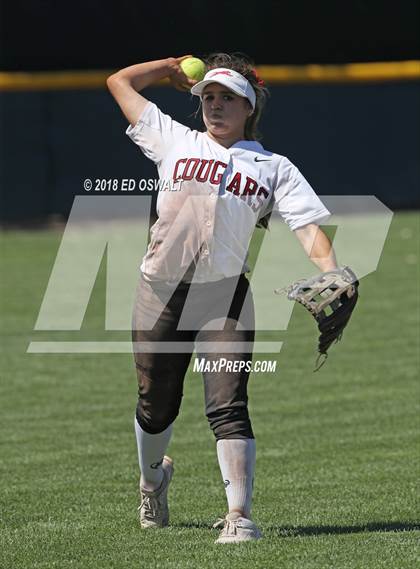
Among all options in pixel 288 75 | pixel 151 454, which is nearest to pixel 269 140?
pixel 288 75

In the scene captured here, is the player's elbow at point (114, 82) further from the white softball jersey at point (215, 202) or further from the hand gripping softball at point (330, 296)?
the hand gripping softball at point (330, 296)

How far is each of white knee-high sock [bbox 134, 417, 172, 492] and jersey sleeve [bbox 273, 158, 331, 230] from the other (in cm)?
110

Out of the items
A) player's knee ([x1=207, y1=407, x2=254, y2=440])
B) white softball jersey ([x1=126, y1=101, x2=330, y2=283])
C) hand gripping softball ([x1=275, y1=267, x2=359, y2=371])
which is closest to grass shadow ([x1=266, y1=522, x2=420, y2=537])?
player's knee ([x1=207, y1=407, x2=254, y2=440])

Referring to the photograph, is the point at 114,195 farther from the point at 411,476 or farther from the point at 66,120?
the point at 411,476

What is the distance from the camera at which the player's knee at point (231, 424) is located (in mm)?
5203

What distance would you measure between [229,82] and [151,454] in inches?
64.7

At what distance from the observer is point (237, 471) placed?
204 inches

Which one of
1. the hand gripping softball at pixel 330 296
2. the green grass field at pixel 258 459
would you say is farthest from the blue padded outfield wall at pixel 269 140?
the hand gripping softball at pixel 330 296

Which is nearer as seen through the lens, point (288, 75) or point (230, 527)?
point (230, 527)

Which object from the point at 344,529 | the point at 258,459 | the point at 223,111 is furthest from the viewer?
the point at 258,459

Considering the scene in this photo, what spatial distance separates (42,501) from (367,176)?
13881mm

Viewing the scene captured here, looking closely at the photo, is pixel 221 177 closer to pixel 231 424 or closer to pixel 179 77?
pixel 179 77

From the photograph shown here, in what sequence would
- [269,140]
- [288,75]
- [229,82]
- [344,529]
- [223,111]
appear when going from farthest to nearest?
[269,140] → [288,75] → [344,529] → [223,111] → [229,82]

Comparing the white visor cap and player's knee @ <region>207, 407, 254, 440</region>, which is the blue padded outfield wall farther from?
player's knee @ <region>207, 407, 254, 440</region>
